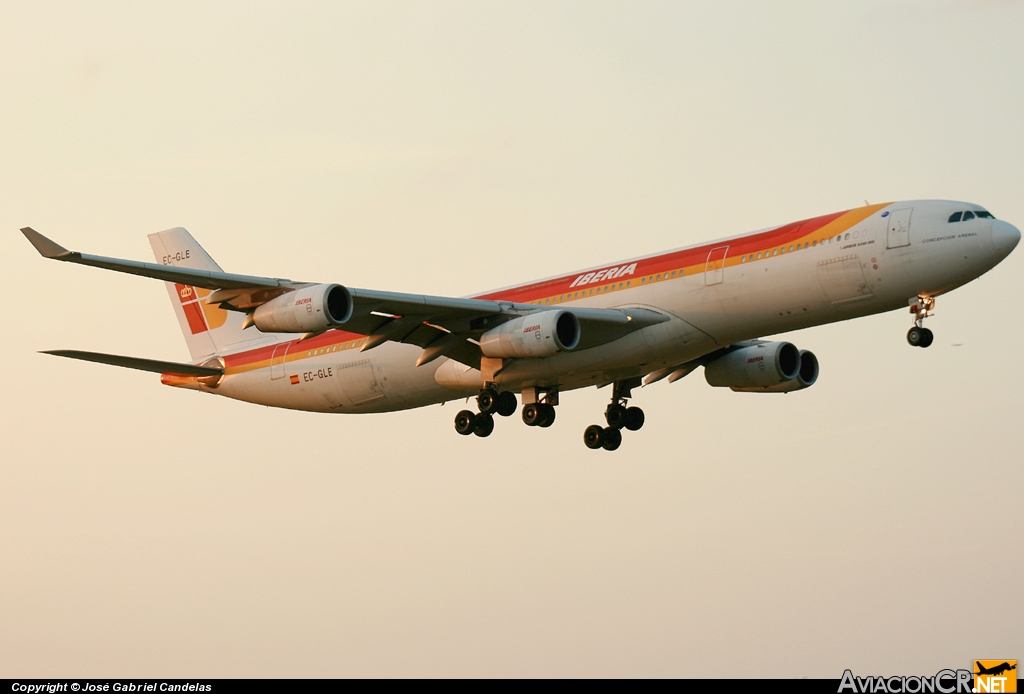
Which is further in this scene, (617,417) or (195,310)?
(195,310)

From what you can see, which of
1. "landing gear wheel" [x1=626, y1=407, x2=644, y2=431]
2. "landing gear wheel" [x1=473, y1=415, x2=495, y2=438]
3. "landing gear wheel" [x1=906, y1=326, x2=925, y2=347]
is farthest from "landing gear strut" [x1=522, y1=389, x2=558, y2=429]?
"landing gear wheel" [x1=906, y1=326, x2=925, y2=347]

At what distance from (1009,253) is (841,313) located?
176 inches

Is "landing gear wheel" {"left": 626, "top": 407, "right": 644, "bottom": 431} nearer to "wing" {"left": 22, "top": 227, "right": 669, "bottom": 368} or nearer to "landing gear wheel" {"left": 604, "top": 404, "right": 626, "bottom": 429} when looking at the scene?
"landing gear wheel" {"left": 604, "top": 404, "right": 626, "bottom": 429}

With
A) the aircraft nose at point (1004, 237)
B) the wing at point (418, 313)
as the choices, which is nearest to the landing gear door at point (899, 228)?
the aircraft nose at point (1004, 237)

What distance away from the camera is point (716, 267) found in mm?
38781

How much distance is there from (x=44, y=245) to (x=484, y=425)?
15.0 m

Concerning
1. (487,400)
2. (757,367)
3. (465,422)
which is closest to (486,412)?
(487,400)

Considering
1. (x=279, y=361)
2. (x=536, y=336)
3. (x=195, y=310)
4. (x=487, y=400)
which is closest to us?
(x=536, y=336)

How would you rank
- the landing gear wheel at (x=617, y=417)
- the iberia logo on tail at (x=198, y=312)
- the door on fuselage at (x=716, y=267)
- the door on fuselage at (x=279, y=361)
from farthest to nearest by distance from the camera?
the iberia logo on tail at (x=198, y=312) < the door on fuselage at (x=279, y=361) < the landing gear wheel at (x=617, y=417) < the door on fuselage at (x=716, y=267)

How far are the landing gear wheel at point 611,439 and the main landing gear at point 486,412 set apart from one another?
3642mm

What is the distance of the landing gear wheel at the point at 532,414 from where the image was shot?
42.8 meters

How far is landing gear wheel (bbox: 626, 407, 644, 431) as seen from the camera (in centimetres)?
4631

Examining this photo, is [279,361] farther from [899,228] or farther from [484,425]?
[899,228]

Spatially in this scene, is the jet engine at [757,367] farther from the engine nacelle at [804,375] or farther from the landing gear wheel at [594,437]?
the landing gear wheel at [594,437]
